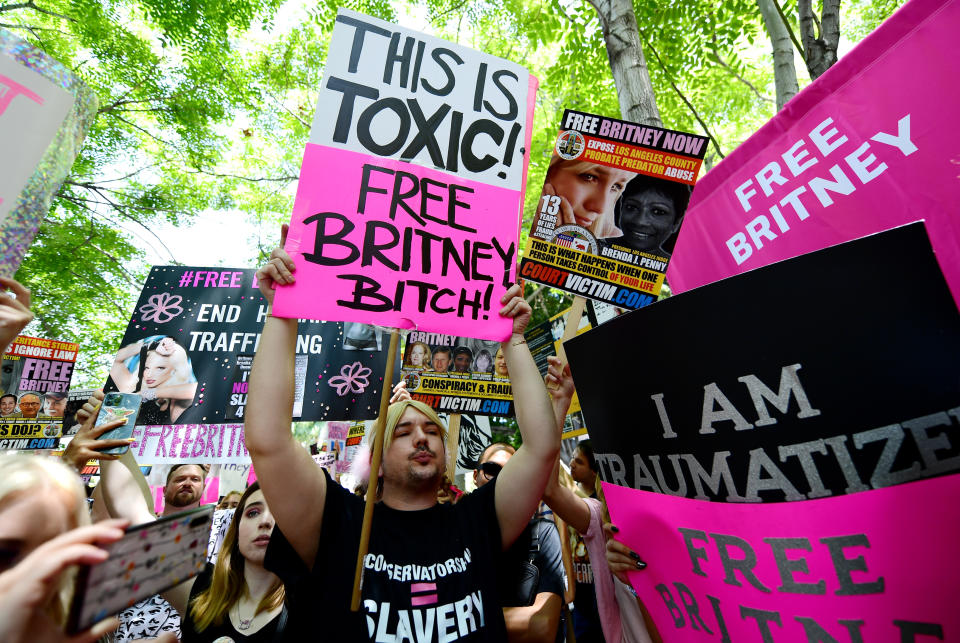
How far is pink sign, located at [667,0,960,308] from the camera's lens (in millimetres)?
1414

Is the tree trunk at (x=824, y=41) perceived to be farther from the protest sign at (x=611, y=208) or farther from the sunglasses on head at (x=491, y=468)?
the sunglasses on head at (x=491, y=468)

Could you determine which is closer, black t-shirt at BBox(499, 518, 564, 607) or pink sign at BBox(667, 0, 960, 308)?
pink sign at BBox(667, 0, 960, 308)

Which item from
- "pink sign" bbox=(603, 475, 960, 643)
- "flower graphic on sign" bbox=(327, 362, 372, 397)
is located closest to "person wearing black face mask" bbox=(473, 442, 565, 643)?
"pink sign" bbox=(603, 475, 960, 643)

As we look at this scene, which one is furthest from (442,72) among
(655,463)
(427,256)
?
(655,463)

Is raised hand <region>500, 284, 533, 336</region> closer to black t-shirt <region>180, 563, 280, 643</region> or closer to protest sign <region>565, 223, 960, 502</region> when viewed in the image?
protest sign <region>565, 223, 960, 502</region>

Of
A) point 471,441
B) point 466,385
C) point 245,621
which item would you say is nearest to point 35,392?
point 466,385

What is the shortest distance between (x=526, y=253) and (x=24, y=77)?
2.10 metres

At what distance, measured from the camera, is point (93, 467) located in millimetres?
7637

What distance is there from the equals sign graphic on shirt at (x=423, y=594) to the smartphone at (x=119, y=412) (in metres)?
1.36

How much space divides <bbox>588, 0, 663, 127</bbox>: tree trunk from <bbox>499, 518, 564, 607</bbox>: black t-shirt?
258 centimetres

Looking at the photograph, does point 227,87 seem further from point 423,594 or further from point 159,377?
point 423,594

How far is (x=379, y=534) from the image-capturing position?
1.73m

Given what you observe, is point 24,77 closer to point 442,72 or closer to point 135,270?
point 442,72

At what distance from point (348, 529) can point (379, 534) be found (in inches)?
4.8
